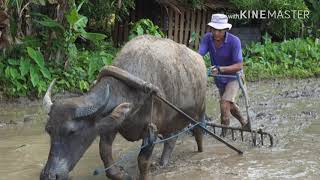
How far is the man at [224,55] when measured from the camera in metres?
7.82

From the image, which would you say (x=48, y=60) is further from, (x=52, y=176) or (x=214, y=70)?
(x=52, y=176)

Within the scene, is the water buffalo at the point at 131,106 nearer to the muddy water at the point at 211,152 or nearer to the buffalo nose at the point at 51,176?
the buffalo nose at the point at 51,176

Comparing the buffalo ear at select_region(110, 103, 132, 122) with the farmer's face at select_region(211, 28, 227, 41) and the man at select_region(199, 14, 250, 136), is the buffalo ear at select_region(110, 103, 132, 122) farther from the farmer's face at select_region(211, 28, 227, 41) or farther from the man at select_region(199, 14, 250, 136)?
the farmer's face at select_region(211, 28, 227, 41)

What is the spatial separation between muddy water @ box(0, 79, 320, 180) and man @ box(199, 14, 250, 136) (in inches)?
26.8

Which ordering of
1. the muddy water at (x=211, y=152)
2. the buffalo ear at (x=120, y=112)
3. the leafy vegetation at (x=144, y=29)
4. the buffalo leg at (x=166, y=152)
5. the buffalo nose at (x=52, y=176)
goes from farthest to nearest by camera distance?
the leafy vegetation at (x=144, y=29)
the buffalo leg at (x=166, y=152)
the muddy water at (x=211, y=152)
the buffalo ear at (x=120, y=112)
the buffalo nose at (x=52, y=176)

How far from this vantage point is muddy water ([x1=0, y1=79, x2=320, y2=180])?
689 cm

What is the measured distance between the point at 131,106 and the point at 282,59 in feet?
34.9

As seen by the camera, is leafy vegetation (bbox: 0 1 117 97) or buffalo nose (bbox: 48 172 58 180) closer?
buffalo nose (bbox: 48 172 58 180)

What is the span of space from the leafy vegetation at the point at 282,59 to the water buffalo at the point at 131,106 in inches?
304

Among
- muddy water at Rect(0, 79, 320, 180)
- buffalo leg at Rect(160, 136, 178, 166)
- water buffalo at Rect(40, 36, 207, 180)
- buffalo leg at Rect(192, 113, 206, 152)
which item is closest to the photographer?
water buffalo at Rect(40, 36, 207, 180)

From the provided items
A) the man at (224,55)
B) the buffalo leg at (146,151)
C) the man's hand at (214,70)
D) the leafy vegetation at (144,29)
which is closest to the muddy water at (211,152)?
the buffalo leg at (146,151)

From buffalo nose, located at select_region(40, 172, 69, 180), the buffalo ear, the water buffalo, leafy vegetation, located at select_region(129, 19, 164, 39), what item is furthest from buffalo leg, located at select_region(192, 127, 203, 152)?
leafy vegetation, located at select_region(129, 19, 164, 39)

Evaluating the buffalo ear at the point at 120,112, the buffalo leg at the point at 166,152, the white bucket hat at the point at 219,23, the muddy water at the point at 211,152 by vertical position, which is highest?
the white bucket hat at the point at 219,23

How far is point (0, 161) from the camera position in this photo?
24.6ft
